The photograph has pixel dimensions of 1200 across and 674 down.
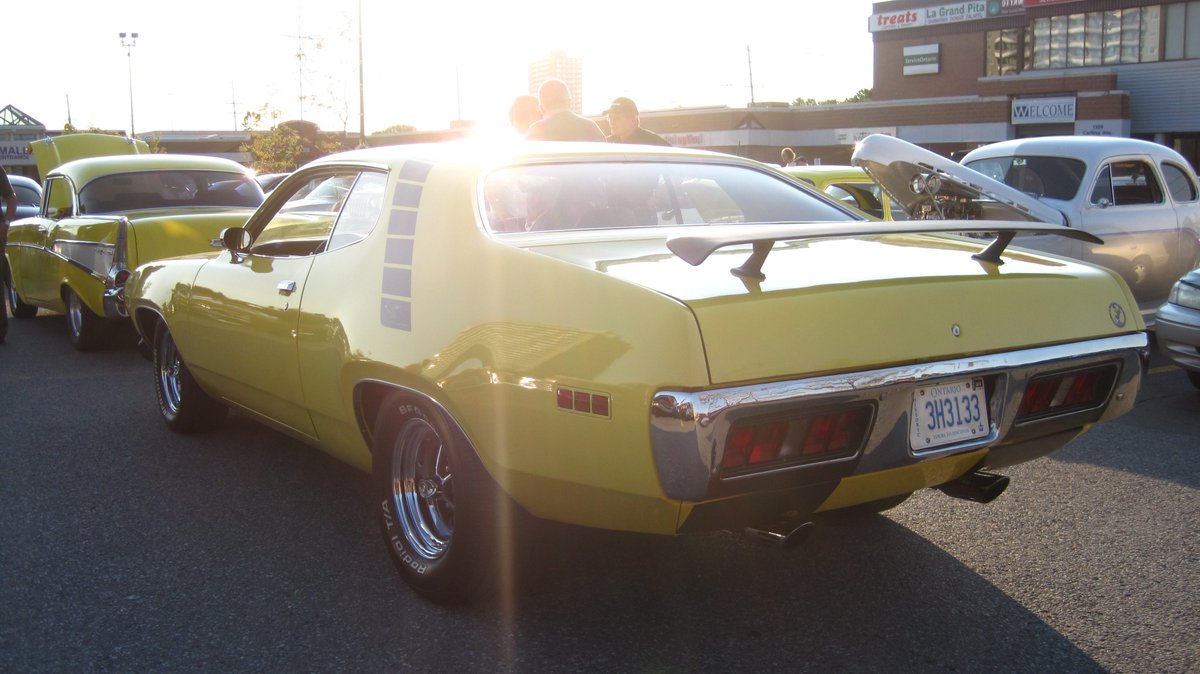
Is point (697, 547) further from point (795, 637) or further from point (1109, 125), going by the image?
point (1109, 125)

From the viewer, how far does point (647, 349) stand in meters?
2.81

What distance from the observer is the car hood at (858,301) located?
284 centimetres

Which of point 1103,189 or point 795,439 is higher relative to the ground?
point 1103,189

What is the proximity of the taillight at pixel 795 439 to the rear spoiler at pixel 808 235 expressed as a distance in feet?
1.36

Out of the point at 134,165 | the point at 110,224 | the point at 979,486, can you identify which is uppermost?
the point at 134,165

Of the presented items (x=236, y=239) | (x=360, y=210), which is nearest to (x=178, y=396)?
(x=236, y=239)

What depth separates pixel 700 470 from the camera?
109 inches

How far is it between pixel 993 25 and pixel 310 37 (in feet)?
104

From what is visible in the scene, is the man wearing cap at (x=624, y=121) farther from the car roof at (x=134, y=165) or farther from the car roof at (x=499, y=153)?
the car roof at (x=499, y=153)

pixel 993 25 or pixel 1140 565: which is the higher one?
pixel 993 25

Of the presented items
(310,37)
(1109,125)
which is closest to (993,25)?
(1109,125)

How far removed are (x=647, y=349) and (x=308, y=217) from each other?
2.29 m

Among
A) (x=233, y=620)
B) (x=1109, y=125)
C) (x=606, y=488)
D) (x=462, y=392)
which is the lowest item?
(x=233, y=620)

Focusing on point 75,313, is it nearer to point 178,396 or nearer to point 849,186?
point 178,396
